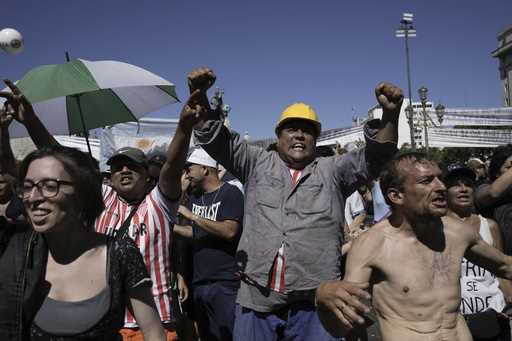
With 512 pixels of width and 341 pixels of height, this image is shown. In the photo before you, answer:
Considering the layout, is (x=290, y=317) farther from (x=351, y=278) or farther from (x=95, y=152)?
(x=95, y=152)

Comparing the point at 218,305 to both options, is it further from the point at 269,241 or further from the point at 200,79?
the point at 200,79

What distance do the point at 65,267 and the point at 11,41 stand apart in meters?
2.48

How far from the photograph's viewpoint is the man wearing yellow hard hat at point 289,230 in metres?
3.02

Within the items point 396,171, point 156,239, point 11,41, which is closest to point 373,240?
point 396,171

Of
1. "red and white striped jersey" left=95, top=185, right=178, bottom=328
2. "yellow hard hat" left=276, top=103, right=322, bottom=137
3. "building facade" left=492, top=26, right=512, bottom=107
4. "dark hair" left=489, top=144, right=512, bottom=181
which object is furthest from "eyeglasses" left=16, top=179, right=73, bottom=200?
"building facade" left=492, top=26, right=512, bottom=107

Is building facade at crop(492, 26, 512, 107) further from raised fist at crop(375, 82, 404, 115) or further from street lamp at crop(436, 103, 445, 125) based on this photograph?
raised fist at crop(375, 82, 404, 115)

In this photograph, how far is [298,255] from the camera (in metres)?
3.03

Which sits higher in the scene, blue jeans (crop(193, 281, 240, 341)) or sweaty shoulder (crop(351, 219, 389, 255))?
sweaty shoulder (crop(351, 219, 389, 255))

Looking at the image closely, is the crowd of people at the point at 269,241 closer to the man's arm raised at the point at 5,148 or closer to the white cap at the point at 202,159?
the man's arm raised at the point at 5,148

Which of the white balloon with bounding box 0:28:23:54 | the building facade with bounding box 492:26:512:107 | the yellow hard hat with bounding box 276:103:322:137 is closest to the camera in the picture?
the yellow hard hat with bounding box 276:103:322:137

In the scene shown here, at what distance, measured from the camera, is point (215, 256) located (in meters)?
4.25

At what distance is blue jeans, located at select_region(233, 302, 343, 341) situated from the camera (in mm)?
3035

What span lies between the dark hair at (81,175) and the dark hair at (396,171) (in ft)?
5.37

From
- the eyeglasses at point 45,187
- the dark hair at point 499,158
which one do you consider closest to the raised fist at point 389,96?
the eyeglasses at point 45,187
